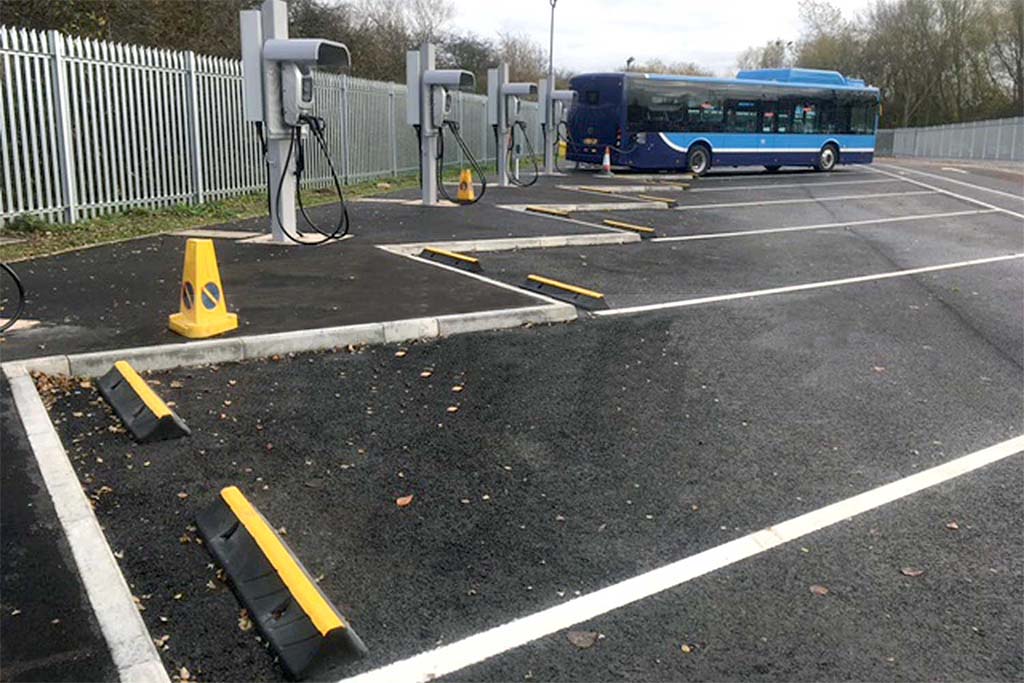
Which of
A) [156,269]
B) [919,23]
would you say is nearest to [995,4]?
[919,23]

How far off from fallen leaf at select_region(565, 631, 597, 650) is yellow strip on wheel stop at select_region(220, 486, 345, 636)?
835 millimetres

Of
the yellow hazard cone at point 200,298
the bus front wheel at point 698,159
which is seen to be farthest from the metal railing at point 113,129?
the bus front wheel at point 698,159

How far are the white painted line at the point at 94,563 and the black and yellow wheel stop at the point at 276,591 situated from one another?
380 mm

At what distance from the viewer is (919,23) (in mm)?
63562

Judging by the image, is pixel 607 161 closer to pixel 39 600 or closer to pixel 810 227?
pixel 810 227

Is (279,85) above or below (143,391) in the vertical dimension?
above

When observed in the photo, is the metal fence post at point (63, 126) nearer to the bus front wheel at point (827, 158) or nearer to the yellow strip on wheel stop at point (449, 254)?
the yellow strip on wheel stop at point (449, 254)

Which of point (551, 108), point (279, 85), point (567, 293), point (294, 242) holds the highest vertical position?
point (551, 108)

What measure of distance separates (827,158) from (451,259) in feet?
88.3

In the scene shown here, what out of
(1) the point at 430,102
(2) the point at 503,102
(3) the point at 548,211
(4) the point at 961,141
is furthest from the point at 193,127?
(4) the point at 961,141

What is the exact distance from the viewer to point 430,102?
51.3 feet

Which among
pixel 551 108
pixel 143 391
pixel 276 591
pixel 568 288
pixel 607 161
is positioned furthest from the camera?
pixel 607 161

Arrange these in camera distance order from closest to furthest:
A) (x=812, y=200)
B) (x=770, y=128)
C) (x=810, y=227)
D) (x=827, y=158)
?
(x=810, y=227)
(x=812, y=200)
(x=770, y=128)
(x=827, y=158)

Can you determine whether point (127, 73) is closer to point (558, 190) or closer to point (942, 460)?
point (558, 190)
